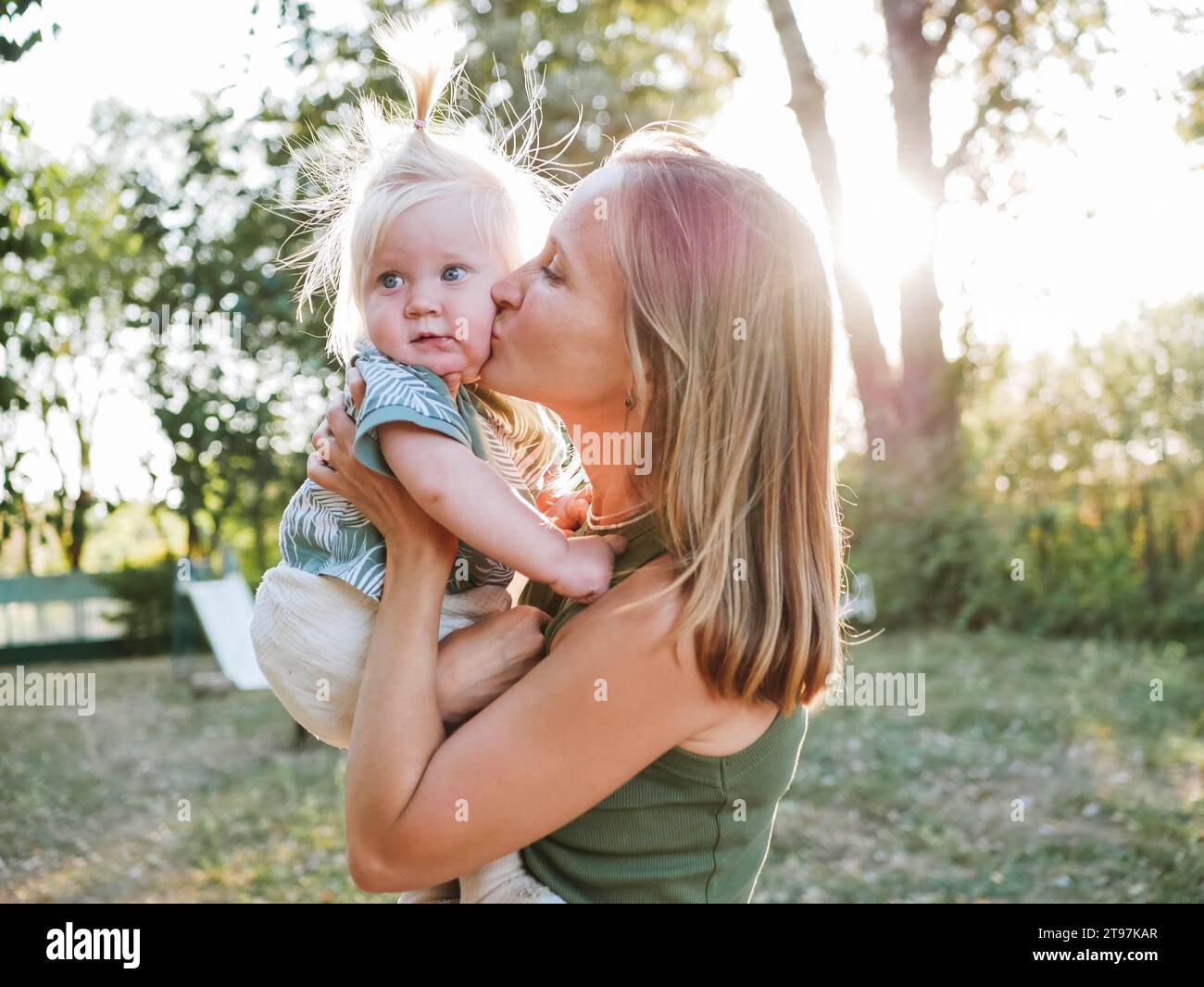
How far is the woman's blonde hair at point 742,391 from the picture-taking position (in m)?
1.53

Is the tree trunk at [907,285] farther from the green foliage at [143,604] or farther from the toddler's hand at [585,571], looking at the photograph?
the toddler's hand at [585,571]

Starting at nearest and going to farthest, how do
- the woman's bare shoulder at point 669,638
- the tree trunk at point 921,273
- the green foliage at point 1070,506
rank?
the woman's bare shoulder at point 669,638
the green foliage at point 1070,506
the tree trunk at point 921,273

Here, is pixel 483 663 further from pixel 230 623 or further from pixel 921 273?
pixel 921 273

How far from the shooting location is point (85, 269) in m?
17.3

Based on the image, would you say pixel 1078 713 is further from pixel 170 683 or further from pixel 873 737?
pixel 170 683

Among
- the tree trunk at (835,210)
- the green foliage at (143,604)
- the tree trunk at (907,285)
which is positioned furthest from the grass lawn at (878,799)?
the green foliage at (143,604)

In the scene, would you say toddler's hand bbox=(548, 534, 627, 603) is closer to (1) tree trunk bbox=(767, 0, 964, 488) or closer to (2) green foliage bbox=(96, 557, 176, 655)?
(1) tree trunk bbox=(767, 0, 964, 488)

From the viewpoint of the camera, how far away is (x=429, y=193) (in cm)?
199

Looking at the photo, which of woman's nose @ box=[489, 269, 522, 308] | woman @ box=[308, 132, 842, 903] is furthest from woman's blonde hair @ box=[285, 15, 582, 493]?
woman @ box=[308, 132, 842, 903]

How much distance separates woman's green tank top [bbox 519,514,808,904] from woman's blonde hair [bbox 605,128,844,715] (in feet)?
0.35

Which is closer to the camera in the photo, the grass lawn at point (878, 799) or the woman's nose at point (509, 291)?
the woman's nose at point (509, 291)

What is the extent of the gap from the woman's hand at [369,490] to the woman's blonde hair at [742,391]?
0.33 meters

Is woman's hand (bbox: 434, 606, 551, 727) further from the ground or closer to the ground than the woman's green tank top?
further from the ground

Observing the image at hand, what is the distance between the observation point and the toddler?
63.3 inches
